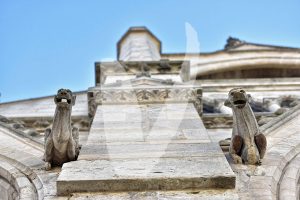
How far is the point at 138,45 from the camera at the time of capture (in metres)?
20.2

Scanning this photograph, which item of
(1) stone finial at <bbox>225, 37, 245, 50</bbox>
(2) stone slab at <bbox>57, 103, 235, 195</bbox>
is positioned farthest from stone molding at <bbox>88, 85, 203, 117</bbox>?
(1) stone finial at <bbox>225, 37, 245, 50</bbox>

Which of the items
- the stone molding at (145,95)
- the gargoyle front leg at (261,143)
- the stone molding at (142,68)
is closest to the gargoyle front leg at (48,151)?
the gargoyle front leg at (261,143)

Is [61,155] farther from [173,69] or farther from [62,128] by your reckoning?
[173,69]

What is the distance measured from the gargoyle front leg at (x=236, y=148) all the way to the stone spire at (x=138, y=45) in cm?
1141

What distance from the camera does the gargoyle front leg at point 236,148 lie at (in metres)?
6.27

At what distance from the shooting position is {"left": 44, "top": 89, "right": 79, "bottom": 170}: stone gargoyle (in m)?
6.15

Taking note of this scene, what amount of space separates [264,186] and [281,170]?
56cm

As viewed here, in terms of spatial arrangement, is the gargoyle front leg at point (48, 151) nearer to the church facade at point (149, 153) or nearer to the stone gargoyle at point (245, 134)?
the church facade at point (149, 153)

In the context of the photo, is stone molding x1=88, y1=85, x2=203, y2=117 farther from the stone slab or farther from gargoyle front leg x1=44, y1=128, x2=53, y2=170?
gargoyle front leg x1=44, y1=128, x2=53, y2=170

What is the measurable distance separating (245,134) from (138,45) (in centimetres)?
1414

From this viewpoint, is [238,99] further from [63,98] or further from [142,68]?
[142,68]

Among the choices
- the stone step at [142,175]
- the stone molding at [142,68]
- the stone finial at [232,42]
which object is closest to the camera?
the stone step at [142,175]

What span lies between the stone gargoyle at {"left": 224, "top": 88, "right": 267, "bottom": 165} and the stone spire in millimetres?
11446

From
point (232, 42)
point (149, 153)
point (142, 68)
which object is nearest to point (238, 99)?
point (149, 153)
